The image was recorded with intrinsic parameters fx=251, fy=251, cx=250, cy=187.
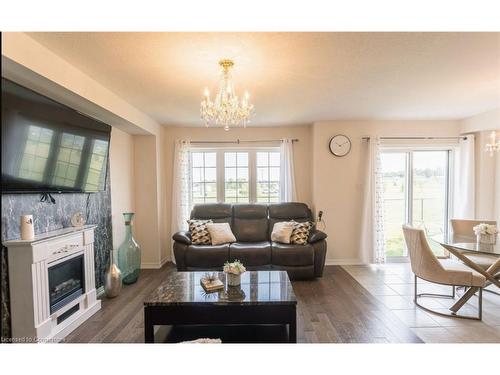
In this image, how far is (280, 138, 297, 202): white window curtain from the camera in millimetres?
4344

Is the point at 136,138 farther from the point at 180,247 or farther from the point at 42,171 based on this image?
the point at 42,171

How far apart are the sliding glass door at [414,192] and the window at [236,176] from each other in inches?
75.9

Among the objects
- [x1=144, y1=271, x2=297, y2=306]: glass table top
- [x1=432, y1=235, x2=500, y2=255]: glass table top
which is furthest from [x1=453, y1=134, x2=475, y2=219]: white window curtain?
[x1=144, y1=271, x2=297, y2=306]: glass table top

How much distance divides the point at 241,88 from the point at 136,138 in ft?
7.58

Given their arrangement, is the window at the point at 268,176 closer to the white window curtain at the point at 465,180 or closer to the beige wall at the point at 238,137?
the beige wall at the point at 238,137

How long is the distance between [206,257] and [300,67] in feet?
8.51

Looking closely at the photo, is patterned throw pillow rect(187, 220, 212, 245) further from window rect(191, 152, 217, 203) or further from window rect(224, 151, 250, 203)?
window rect(224, 151, 250, 203)

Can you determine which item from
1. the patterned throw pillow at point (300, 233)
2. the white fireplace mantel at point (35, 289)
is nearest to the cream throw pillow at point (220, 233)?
the patterned throw pillow at point (300, 233)

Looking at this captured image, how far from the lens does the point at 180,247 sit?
3520mm

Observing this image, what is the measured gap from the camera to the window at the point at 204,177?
453 cm

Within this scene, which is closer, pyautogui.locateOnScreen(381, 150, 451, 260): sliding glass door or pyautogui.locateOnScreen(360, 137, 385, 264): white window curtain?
pyautogui.locateOnScreen(360, 137, 385, 264): white window curtain

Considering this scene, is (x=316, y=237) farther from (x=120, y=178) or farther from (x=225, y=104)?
(x=120, y=178)

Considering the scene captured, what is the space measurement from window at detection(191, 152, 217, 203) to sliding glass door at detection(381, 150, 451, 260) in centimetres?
294
